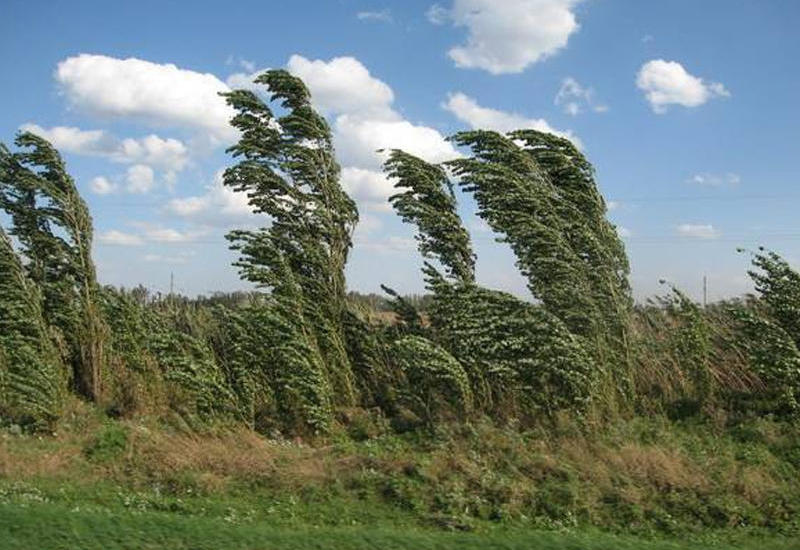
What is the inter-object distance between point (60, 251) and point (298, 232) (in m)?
4.51

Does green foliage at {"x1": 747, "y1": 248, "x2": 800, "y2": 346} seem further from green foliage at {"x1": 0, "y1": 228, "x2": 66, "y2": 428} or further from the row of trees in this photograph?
green foliage at {"x1": 0, "y1": 228, "x2": 66, "y2": 428}

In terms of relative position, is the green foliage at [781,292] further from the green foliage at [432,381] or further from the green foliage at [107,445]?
the green foliage at [107,445]

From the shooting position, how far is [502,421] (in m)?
12.5

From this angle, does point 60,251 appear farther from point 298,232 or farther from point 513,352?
point 513,352

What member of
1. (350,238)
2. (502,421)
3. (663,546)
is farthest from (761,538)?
(350,238)

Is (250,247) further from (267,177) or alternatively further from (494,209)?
(494,209)

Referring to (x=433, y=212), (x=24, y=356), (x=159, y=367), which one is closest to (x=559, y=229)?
(x=433, y=212)

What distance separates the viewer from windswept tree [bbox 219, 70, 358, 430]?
13820 mm

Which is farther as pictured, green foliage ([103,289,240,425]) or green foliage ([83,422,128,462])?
green foliage ([103,289,240,425])

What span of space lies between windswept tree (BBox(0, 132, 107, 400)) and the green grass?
23.0 ft

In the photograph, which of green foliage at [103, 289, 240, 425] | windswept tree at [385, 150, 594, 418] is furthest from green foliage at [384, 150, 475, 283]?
green foliage at [103, 289, 240, 425]

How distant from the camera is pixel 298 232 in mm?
14523

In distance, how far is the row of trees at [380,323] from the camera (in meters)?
12.8

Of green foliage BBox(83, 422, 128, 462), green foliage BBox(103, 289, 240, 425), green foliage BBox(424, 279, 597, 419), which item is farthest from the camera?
green foliage BBox(103, 289, 240, 425)
